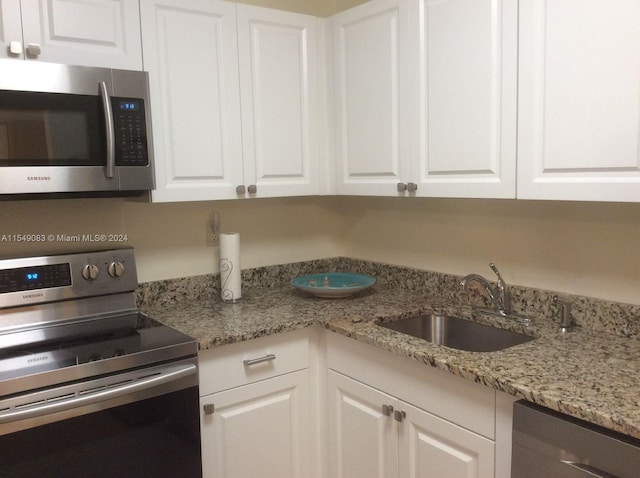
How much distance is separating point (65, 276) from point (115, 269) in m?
0.17

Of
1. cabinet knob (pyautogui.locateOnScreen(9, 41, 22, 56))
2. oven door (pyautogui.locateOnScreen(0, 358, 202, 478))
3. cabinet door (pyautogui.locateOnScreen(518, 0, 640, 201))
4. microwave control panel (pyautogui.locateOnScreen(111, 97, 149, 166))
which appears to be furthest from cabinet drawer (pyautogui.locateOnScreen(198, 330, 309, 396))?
cabinet knob (pyautogui.locateOnScreen(9, 41, 22, 56))

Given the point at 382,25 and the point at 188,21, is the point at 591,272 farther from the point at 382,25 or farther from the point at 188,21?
the point at 188,21

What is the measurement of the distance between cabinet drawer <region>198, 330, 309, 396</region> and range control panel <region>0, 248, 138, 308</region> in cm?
49

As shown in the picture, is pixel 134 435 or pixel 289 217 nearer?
pixel 134 435

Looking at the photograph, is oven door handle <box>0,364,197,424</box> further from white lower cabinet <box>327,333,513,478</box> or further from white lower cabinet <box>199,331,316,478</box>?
white lower cabinet <box>327,333,513,478</box>

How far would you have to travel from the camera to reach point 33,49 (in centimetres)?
164

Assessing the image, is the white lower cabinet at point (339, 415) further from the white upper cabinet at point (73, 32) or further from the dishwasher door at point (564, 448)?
the white upper cabinet at point (73, 32)

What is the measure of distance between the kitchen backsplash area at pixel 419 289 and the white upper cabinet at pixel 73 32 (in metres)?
0.88

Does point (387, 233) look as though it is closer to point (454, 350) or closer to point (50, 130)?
point (454, 350)

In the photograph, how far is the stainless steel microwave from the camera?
1605 millimetres

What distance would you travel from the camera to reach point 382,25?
2047 millimetres

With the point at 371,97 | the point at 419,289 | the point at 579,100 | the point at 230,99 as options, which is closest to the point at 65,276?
the point at 230,99

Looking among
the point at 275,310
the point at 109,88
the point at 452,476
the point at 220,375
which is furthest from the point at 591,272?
the point at 109,88

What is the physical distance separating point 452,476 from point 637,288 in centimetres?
80
